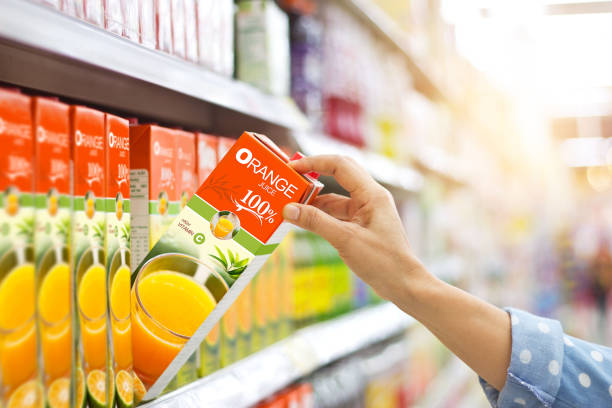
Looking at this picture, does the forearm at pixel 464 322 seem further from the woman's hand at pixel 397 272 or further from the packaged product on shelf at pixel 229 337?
the packaged product on shelf at pixel 229 337

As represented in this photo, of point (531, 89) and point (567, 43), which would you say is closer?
point (567, 43)

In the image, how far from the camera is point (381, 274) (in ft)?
3.28

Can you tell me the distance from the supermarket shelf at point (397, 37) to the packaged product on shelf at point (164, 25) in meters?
0.95

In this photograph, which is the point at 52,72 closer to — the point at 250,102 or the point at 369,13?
A: the point at 250,102

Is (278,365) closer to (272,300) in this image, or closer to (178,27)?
(272,300)

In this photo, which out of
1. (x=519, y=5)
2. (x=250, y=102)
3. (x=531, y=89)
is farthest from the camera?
(x=531, y=89)

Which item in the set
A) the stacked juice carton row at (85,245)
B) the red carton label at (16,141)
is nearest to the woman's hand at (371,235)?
the stacked juice carton row at (85,245)

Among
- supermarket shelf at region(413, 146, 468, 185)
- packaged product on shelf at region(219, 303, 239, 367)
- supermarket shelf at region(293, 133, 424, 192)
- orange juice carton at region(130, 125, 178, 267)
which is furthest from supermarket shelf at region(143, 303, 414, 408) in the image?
supermarket shelf at region(413, 146, 468, 185)

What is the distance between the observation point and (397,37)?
2.29 metres

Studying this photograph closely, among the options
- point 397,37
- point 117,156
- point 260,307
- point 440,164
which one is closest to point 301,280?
point 260,307

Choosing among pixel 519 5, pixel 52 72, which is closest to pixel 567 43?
pixel 519 5

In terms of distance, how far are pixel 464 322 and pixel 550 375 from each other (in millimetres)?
182

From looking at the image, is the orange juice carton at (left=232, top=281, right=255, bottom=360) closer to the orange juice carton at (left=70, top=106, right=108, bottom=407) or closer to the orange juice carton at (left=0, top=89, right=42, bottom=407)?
the orange juice carton at (left=70, top=106, right=108, bottom=407)

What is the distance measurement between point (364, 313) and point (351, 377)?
0.22 meters
